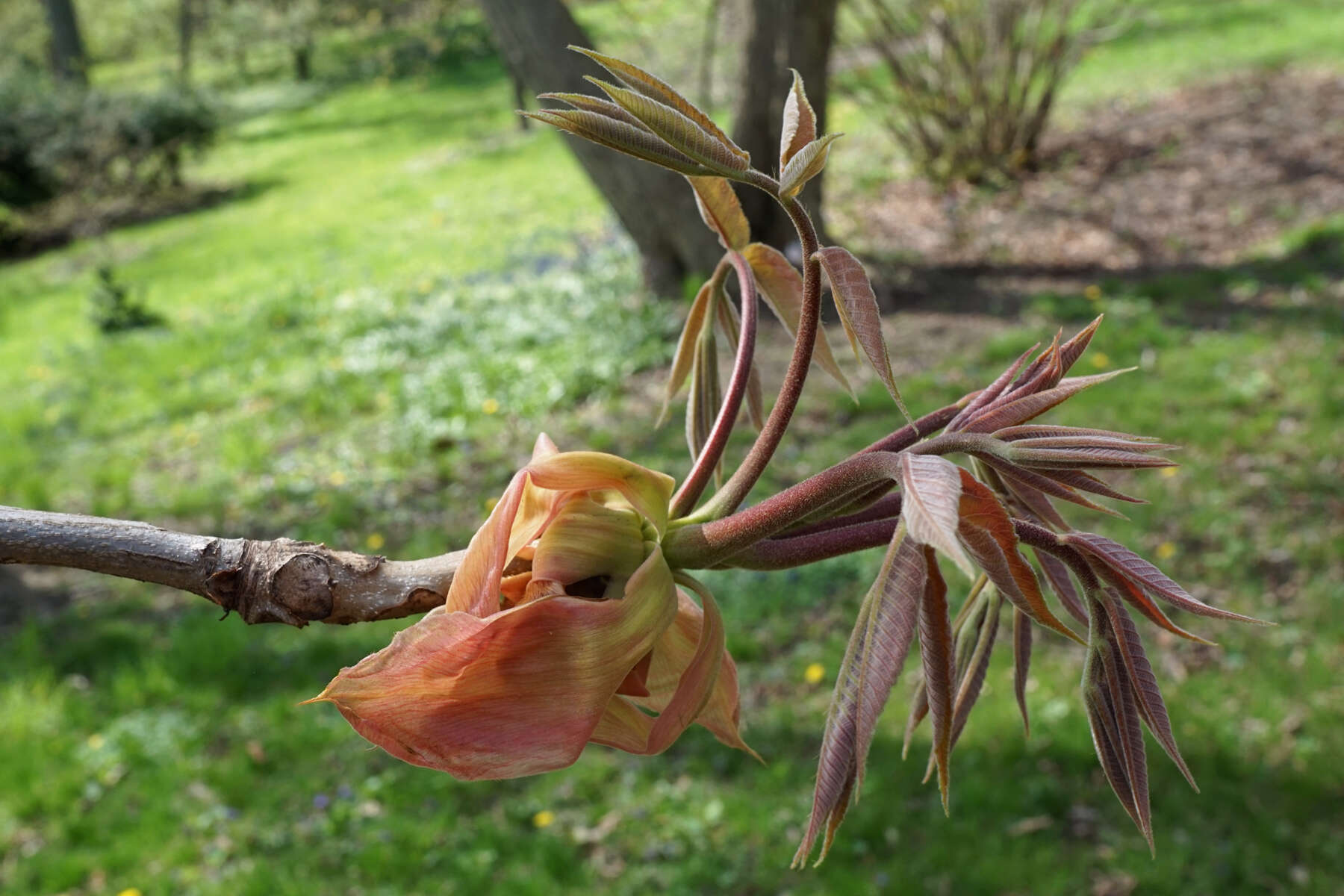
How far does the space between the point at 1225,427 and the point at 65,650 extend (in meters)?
5.63

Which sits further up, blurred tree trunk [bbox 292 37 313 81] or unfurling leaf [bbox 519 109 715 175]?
unfurling leaf [bbox 519 109 715 175]

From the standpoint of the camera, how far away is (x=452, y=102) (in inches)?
761

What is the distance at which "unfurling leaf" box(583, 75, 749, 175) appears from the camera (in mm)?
671

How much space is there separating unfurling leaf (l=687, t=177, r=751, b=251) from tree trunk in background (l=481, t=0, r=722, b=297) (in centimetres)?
514

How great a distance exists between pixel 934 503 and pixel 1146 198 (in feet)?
29.0

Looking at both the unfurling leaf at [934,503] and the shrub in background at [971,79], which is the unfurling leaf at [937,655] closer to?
the unfurling leaf at [934,503]

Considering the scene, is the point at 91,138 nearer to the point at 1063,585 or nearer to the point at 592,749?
the point at 592,749

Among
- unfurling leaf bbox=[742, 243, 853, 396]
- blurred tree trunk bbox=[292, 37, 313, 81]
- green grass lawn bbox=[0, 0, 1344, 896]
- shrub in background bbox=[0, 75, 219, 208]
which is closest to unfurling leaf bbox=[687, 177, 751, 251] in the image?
unfurling leaf bbox=[742, 243, 853, 396]

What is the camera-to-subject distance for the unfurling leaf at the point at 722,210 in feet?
3.07

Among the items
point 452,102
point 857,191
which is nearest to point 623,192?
point 857,191

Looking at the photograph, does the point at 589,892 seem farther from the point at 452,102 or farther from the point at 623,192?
the point at 452,102

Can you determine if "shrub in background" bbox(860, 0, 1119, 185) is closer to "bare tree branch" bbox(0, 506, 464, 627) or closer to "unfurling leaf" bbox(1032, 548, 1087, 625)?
"unfurling leaf" bbox(1032, 548, 1087, 625)

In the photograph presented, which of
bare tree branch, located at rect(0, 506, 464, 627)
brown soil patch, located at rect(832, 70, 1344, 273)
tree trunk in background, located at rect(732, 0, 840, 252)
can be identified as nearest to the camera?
bare tree branch, located at rect(0, 506, 464, 627)

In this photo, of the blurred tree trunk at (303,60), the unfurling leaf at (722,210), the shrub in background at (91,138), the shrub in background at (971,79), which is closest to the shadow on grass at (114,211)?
the shrub in background at (91,138)
